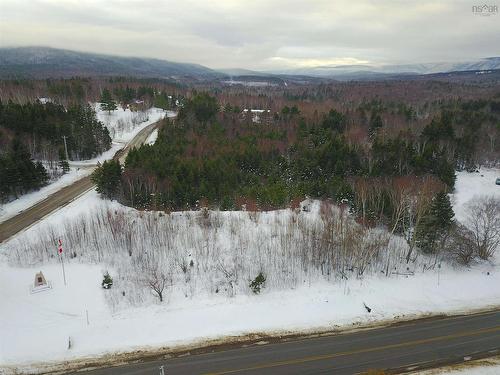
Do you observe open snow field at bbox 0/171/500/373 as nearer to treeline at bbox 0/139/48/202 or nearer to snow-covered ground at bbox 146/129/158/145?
treeline at bbox 0/139/48/202

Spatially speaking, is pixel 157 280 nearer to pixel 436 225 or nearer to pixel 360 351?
pixel 360 351

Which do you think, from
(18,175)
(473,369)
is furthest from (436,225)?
(18,175)

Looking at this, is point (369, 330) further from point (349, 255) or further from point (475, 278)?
point (475, 278)

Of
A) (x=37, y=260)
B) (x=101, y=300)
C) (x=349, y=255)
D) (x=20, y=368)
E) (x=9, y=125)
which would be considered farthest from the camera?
(x=9, y=125)

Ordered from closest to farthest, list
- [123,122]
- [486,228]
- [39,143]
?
[486,228] < [39,143] < [123,122]

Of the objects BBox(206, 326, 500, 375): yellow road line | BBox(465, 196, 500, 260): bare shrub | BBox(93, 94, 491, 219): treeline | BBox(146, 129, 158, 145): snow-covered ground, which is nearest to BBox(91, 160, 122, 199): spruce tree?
BBox(93, 94, 491, 219): treeline

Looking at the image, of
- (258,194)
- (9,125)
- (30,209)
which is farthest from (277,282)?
(9,125)

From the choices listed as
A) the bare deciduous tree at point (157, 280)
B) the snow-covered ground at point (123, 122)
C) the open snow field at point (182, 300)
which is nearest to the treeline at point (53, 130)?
the snow-covered ground at point (123, 122)

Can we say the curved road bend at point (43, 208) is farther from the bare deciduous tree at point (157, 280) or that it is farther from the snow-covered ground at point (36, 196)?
the bare deciduous tree at point (157, 280)
